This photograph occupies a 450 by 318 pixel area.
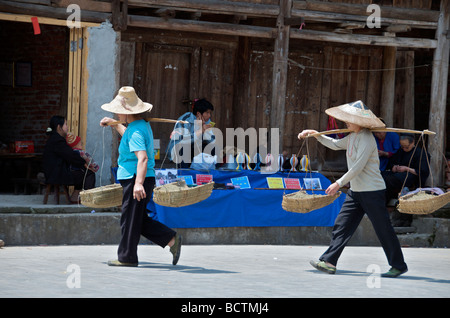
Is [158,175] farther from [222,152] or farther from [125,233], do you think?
[125,233]

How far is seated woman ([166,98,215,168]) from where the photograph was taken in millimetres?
12547

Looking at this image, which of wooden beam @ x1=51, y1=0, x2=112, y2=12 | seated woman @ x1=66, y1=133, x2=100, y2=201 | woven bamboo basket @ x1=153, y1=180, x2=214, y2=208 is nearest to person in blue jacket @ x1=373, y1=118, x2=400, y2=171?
seated woman @ x1=66, y1=133, x2=100, y2=201

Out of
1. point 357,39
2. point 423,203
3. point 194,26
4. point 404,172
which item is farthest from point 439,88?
point 423,203

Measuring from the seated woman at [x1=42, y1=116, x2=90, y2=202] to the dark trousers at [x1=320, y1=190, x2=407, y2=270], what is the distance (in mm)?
4788

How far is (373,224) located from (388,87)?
859 cm

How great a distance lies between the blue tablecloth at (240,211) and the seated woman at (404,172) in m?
1.30

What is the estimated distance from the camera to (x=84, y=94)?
485 inches

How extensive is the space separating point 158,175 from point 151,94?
2.91m

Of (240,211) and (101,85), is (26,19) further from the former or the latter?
(240,211)

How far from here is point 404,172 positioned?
13.5 meters

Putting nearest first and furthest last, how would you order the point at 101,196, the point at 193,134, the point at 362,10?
the point at 101,196, the point at 193,134, the point at 362,10

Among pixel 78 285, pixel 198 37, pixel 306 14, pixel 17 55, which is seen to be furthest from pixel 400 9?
pixel 78 285

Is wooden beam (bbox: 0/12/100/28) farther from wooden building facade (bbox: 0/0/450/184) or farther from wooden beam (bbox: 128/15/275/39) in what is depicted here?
wooden beam (bbox: 128/15/275/39)

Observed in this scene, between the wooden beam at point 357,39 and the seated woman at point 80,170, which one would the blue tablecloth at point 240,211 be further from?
the wooden beam at point 357,39
